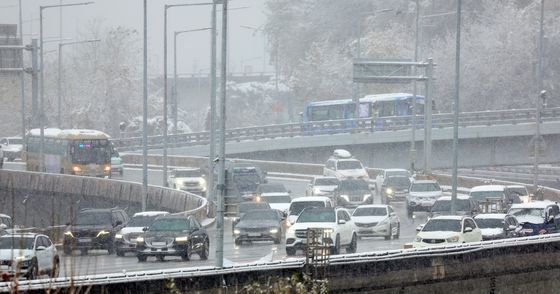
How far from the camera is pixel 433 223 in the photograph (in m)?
41.5

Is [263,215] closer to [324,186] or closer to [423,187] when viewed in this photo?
[423,187]

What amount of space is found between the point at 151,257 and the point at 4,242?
1093cm

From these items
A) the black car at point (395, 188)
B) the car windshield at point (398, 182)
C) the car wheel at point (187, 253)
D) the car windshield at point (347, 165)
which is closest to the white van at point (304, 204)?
the car wheel at point (187, 253)

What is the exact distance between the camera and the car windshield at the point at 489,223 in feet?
144

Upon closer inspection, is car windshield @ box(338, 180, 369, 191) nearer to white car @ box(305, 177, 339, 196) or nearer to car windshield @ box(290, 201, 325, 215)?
white car @ box(305, 177, 339, 196)

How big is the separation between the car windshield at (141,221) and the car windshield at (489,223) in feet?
29.9

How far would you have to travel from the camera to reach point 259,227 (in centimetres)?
4716

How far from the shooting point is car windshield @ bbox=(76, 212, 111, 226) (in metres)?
44.9

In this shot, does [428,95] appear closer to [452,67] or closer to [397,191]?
[397,191]

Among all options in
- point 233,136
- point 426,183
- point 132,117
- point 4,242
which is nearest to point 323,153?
point 233,136

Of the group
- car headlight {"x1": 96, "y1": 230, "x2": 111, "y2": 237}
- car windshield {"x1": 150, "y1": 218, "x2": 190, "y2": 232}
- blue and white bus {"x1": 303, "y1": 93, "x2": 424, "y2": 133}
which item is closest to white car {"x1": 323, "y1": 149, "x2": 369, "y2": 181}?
blue and white bus {"x1": 303, "y1": 93, "x2": 424, "y2": 133}

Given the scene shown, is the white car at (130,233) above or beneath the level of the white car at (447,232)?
beneath

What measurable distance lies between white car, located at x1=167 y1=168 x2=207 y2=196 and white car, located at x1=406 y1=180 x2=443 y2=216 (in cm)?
1381

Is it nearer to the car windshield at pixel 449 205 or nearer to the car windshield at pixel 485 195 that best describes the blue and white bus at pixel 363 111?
the car windshield at pixel 485 195
